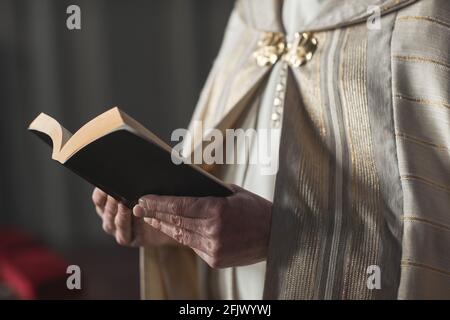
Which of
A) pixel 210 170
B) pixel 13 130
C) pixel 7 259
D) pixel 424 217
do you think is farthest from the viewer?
pixel 13 130

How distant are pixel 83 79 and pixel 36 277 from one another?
5.42 feet

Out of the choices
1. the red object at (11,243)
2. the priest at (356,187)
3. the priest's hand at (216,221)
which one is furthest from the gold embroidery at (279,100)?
the red object at (11,243)

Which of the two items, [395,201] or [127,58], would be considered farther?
[127,58]

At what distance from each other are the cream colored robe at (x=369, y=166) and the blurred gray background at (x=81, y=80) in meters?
2.23

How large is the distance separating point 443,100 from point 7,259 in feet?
5.14

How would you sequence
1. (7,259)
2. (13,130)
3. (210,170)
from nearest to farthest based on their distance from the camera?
(210,170)
(7,259)
(13,130)

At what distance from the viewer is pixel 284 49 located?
105cm

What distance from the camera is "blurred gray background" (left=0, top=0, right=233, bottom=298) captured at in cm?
305

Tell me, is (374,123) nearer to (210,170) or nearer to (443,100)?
(443,100)

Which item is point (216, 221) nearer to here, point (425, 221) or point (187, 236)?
point (187, 236)

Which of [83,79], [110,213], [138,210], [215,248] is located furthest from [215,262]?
[83,79]

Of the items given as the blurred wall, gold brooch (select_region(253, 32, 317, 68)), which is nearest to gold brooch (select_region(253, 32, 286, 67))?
gold brooch (select_region(253, 32, 317, 68))

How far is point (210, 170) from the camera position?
1077 millimetres

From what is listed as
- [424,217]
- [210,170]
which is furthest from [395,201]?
[210,170]
